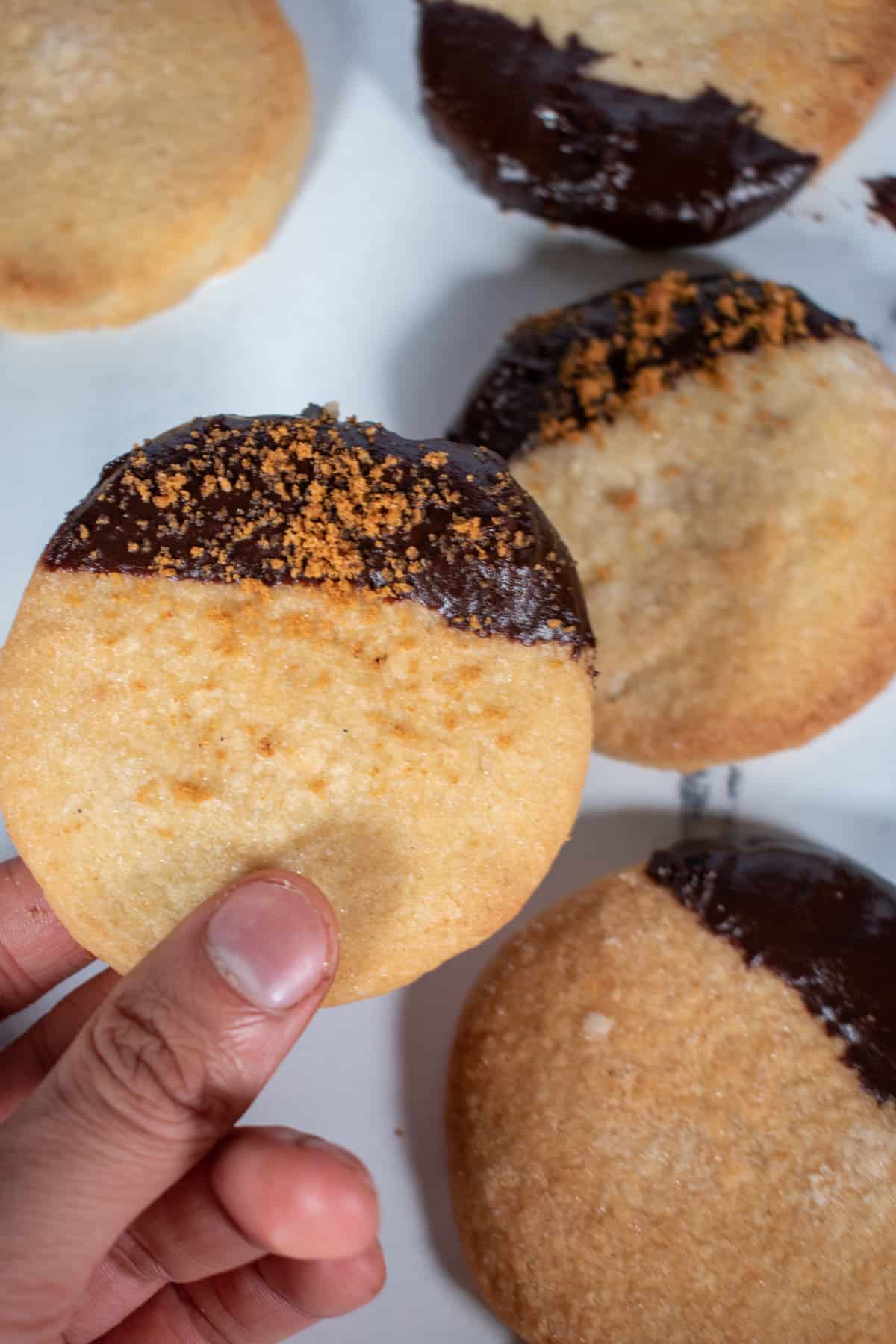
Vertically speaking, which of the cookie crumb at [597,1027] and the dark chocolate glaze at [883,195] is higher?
the dark chocolate glaze at [883,195]

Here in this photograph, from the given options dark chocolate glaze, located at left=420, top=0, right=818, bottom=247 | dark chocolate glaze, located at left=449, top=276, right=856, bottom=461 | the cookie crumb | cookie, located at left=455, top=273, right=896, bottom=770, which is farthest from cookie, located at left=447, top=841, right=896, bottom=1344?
dark chocolate glaze, located at left=420, top=0, right=818, bottom=247

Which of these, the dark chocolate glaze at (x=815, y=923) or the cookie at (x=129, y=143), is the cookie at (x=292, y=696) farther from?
the cookie at (x=129, y=143)

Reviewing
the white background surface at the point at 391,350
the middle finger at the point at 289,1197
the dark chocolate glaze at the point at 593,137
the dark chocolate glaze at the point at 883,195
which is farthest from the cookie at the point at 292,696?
→ the dark chocolate glaze at the point at 883,195

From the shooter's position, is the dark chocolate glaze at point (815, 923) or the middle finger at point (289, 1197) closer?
the middle finger at point (289, 1197)

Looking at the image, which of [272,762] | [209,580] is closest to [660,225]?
[209,580]

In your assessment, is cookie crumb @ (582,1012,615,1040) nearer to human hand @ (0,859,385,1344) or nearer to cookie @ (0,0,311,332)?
human hand @ (0,859,385,1344)

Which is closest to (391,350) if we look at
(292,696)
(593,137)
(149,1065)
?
(593,137)
